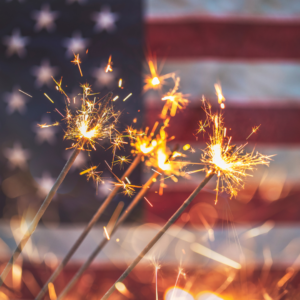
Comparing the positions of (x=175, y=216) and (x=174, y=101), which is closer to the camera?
(x=175, y=216)

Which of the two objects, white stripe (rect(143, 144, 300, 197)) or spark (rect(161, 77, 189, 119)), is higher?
spark (rect(161, 77, 189, 119))

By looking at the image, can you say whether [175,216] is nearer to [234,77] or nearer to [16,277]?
[234,77]

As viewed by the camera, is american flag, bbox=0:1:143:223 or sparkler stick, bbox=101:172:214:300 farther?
american flag, bbox=0:1:143:223

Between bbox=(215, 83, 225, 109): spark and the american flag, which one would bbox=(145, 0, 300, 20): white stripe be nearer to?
the american flag

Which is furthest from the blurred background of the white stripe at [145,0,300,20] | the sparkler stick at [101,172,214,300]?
the sparkler stick at [101,172,214,300]

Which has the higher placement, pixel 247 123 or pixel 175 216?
pixel 247 123

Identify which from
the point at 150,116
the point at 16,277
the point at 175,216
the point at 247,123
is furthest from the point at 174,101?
the point at 16,277
